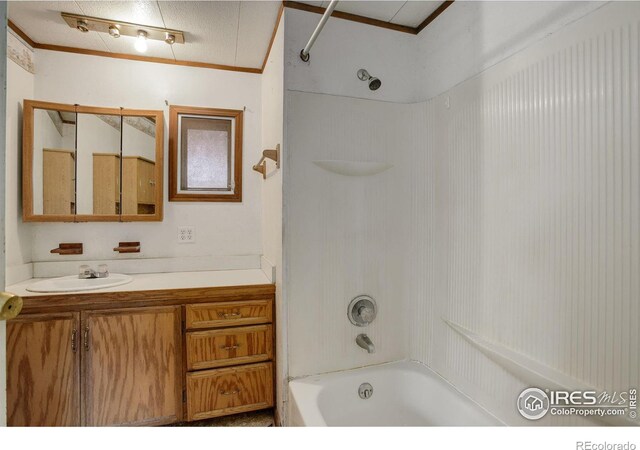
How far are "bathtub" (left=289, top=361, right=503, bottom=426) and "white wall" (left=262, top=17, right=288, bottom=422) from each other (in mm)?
193

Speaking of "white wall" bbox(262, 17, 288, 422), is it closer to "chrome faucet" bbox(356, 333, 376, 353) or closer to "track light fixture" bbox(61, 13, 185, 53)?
"chrome faucet" bbox(356, 333, 376, 353)

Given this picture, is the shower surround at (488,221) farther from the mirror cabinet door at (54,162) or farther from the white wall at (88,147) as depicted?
the mirror cabinet door at (54,162)

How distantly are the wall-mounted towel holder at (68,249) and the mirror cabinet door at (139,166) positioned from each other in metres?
0.36

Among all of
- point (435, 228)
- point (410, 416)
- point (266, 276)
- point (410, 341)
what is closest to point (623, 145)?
point (435, 228)

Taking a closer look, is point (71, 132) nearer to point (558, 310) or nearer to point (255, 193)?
point (255, 193)

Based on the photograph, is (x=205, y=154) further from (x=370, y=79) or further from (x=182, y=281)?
(x=370, y=79)

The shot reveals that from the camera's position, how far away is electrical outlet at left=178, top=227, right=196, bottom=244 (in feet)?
6.77

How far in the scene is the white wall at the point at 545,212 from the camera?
799mm

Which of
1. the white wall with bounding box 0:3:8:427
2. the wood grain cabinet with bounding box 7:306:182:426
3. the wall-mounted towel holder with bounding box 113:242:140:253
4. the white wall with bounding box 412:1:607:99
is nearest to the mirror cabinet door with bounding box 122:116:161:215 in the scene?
the wall-mounted towel holder with bounding box 113:242:140:253

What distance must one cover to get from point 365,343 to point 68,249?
193 centimetres

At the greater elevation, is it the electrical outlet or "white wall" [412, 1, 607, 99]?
"white wall" [412, 1, 607, 99]

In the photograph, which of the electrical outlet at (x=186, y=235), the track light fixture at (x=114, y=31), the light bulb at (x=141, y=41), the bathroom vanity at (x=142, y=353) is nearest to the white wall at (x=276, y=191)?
the bathroom vanity at (x=142, y=353)

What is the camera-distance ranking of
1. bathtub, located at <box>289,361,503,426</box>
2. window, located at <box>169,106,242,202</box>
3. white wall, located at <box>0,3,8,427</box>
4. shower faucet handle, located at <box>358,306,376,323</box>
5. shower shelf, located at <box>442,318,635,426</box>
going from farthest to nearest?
1. window, located at <box>169,106,242,202</box>
2. shower faucet handle, located at <box>358,306,376,323</box>
3. bathtub, located at <box>289,361,503,426</box>
4. shower shelf, located at <box>442,318,635,426</box>
5. white wall, located at <box>0,3,8,427</box>

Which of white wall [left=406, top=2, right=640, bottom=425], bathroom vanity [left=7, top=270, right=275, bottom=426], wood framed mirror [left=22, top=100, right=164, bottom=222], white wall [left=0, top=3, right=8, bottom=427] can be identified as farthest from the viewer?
wood framed mirror [left=22, top=100, right=164, bottom=222]
